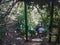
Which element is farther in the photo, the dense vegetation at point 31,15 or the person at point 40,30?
the person at point 40,30

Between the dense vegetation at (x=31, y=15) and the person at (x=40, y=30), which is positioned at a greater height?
the dense vegetation at (x=31, y=15)

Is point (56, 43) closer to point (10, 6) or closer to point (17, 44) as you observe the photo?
point (17, 44)

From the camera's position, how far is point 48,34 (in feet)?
7.74

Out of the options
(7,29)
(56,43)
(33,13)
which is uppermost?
(33,13)

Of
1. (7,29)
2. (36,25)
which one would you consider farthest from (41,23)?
(7,29)

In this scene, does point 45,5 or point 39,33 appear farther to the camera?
point 39,33

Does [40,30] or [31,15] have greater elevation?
[31,15]

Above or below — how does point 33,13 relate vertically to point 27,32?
above

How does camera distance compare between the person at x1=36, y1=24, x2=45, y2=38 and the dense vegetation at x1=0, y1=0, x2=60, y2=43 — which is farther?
the person at x1=36, y1=24, x2=45, y2=38

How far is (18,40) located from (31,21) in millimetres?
282

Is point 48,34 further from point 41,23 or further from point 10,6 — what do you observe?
point 10,6

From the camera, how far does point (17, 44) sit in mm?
2365

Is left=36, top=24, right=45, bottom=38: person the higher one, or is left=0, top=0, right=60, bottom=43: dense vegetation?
left=0, top=0, right=60, bottom=43: dense vegetation

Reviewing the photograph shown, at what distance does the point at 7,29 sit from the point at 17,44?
0.74 ft
